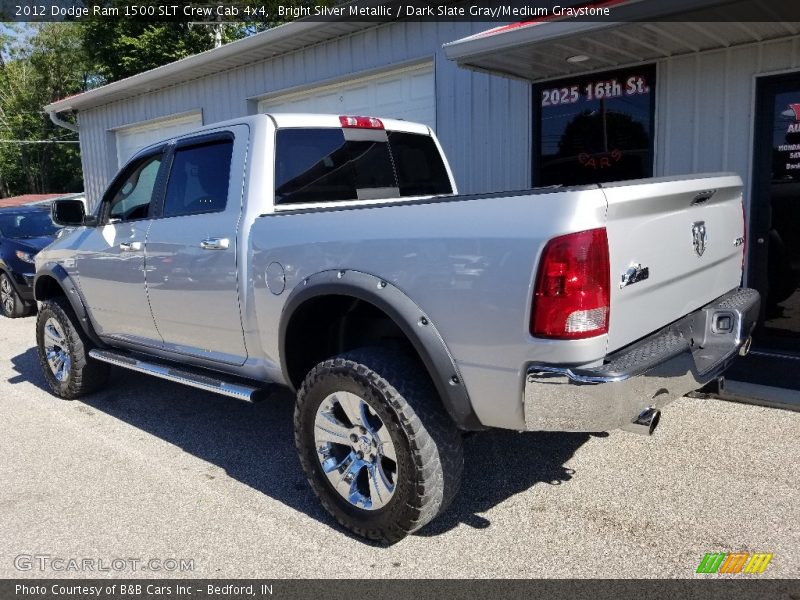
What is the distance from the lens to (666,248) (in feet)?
9.34

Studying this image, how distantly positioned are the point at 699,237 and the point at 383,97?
593 centimetres

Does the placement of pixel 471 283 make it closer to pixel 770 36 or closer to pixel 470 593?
pixel 470 593

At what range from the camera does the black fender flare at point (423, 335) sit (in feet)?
9.03

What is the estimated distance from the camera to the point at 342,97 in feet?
29.2

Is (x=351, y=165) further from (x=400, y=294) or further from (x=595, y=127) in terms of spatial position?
(x=595, y=127)

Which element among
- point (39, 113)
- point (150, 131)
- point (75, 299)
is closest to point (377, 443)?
point (75, 299)

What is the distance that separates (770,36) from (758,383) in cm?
277

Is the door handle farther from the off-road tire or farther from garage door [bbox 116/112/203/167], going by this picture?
garage door [bbox 116/112/203/167]

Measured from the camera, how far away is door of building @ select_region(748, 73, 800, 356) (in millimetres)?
5492

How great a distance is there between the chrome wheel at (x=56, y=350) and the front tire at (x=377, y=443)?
9.93ft

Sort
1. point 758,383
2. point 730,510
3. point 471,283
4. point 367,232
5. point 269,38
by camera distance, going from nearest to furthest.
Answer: point 471,283, point 367,232, point 730,510, point 758,383, point 269,38

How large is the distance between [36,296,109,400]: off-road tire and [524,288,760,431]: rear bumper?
3.99m

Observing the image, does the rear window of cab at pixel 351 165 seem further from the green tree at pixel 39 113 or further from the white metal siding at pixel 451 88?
the green tree at pixel 39 113

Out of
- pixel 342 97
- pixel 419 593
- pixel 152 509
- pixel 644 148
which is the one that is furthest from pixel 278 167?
pixel 342 97
